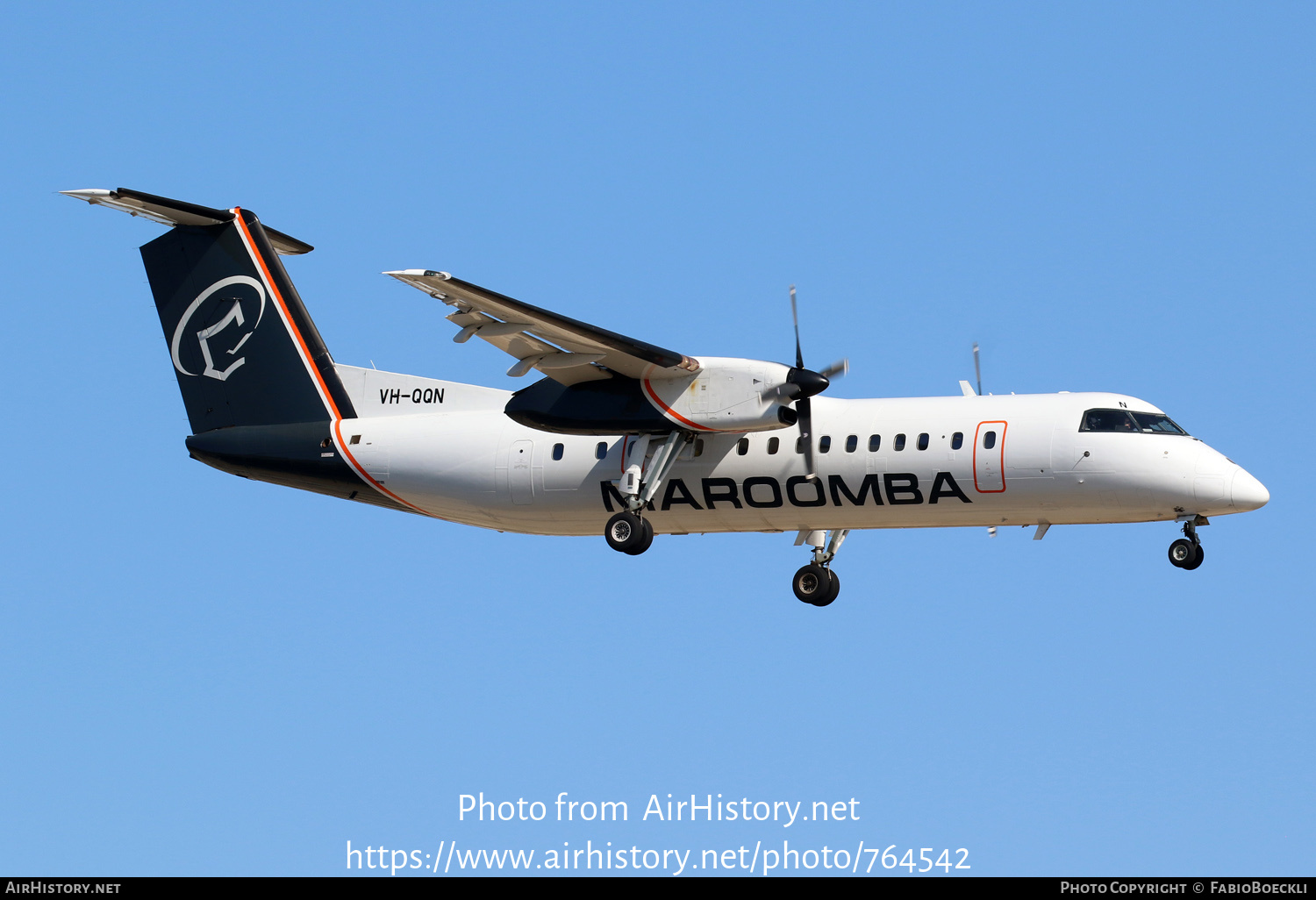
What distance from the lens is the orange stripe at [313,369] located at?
22.5m

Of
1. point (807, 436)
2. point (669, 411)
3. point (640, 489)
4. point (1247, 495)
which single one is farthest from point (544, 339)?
point (1247, 495)

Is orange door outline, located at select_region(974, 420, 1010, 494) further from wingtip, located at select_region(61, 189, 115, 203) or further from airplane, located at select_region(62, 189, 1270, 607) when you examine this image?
wingtip, located at select_region(61, 189, 115, 203)

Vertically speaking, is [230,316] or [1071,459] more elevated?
[230,316]

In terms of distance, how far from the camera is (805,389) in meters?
20.0

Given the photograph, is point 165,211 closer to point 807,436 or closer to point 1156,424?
point 807,436

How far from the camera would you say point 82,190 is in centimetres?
2177

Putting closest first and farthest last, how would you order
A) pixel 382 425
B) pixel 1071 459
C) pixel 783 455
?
pixel 1071 459
pixel 783 455
pixel 382 425

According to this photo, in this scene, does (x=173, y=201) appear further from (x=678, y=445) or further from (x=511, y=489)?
(x=678, y=445)

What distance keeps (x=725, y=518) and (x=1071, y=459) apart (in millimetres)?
4387

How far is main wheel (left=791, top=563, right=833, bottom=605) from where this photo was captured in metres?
22.4

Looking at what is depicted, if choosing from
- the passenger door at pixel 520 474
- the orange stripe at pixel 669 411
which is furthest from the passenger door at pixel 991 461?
the passenger door at pixel 520 474

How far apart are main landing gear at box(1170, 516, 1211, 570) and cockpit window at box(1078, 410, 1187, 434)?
43.5 inches

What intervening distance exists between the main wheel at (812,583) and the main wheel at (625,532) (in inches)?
112
